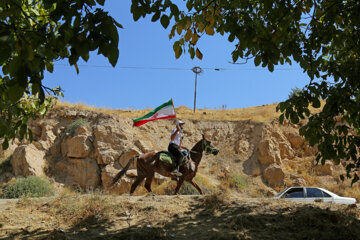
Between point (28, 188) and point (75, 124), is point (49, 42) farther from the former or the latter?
point (75, 124)

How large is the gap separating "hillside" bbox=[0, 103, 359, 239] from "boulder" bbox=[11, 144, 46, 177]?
0.06m

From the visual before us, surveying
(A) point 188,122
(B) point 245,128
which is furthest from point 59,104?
(B) point 245,128

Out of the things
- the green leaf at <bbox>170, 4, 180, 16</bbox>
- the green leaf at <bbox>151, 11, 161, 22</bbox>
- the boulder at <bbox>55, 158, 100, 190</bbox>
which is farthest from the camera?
the boulder at <bbox>55, 158, 100, 190</bbox>

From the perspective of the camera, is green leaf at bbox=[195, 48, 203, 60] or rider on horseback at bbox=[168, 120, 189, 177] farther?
rider on horseback at bbox=[168, 120, 189, 177]

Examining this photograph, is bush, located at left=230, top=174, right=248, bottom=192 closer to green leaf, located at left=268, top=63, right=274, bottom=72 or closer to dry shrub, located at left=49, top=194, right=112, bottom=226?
dry shrub, located at left=49, top=194, right=112, bottom=226

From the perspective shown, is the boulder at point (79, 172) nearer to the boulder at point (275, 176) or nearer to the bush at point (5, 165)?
the bush at point (5, 165)

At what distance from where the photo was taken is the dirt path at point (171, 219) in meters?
5.89

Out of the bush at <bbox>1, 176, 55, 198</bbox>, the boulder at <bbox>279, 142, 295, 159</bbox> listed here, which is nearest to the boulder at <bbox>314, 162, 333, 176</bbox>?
the boulder at <bbox>279, 142, 295, 159</bbox>

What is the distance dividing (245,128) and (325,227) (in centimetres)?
2074

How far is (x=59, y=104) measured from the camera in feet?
82.9

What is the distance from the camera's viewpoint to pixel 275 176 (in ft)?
70.8

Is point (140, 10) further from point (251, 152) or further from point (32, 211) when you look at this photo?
point (251, 152)

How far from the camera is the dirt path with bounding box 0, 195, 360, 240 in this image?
5.89 m

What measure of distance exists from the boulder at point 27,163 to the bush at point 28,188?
216cm
